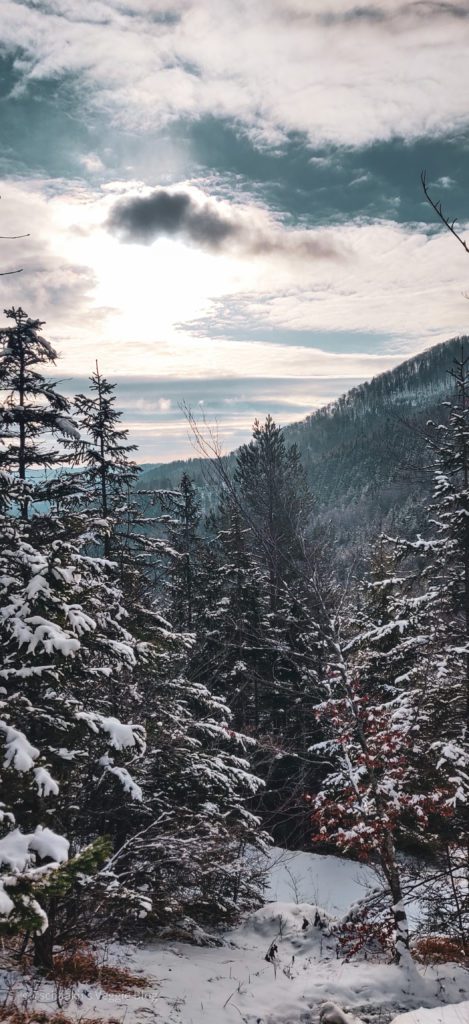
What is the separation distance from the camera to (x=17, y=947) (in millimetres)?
6672

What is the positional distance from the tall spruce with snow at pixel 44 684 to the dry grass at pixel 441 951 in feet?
18.4

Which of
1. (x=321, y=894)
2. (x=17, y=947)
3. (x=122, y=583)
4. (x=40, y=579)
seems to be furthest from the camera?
(x=321, y=894)

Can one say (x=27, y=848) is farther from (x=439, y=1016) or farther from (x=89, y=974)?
(x=439, y=1016)

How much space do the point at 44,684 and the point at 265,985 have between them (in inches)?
215

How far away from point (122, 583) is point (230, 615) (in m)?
8.13

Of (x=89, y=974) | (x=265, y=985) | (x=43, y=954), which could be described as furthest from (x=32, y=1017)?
(x=265, y=985)

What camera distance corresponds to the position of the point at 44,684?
6504 millimetres

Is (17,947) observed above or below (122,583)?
below

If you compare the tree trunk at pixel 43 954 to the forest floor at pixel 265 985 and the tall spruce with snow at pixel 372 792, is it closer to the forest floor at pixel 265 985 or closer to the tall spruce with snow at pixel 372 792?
the forest floor at pixel 265 985

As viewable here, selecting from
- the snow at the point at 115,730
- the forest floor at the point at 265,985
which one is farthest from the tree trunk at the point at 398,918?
the snow at the point at 115,730

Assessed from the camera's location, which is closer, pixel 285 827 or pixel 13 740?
pixel 13 740

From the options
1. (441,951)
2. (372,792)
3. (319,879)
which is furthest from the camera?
(319,879)

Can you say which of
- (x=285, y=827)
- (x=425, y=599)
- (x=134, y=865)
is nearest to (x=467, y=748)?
(x=425, y=599)

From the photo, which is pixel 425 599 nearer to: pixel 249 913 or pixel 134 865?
pixel 249 913
